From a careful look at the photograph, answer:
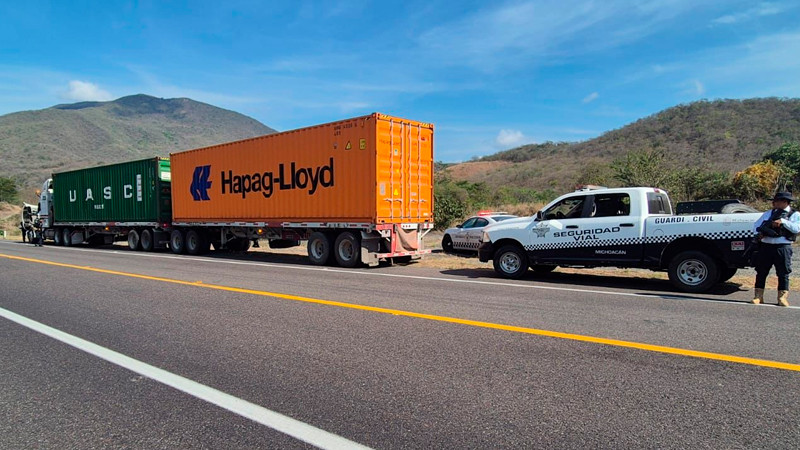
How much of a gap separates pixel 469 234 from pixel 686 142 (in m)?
42.1

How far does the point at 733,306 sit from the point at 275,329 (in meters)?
6.61

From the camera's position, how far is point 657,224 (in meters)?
9.34

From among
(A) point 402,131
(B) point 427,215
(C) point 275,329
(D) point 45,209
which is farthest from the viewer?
(D) point 45,209

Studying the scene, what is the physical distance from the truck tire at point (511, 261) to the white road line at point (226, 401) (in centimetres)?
780

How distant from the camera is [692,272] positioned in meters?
9.04

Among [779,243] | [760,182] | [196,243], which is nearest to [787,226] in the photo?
[779,243]

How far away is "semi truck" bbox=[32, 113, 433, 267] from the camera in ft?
44.4

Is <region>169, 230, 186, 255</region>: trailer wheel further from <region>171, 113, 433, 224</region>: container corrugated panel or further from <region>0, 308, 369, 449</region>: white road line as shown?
<region>0, 308, 369, 449</region>: white road line

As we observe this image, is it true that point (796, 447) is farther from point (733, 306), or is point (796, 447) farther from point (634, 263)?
point (634, 263)

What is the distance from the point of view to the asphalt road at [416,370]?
338cm

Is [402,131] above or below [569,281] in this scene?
above

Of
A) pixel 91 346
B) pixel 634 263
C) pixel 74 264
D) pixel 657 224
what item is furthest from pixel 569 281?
pixel 74 264

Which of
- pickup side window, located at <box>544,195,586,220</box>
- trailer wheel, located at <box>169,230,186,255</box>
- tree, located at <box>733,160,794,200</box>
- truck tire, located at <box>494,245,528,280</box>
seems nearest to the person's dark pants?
pickup side window, located at <box>544,195,586,220</box>

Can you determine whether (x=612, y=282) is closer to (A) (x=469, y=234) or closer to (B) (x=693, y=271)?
(B) (x=693, y=271)
